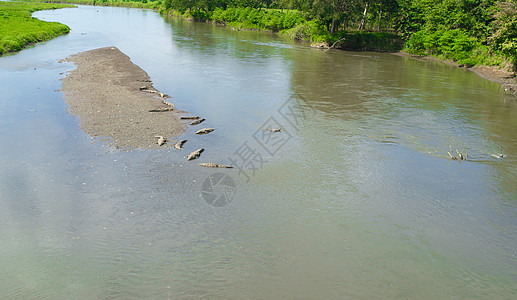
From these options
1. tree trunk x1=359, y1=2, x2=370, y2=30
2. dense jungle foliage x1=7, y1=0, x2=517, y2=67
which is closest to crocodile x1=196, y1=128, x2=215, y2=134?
dense jungle foliage x1=7, y1=0, x2=517, y2=67

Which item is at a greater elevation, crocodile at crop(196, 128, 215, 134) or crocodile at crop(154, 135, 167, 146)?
crocodile at crop(196, 128, 215, 134)

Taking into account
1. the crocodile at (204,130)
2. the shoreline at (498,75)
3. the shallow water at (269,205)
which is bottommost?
the shallow water at (269,205)

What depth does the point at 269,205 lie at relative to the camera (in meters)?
13.4

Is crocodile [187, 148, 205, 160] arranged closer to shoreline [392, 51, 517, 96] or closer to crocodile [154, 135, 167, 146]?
crocodile [154, 135, 167, 146]

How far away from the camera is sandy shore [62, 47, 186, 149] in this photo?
18.1 metres

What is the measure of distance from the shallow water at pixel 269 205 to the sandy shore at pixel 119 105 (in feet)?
3.04

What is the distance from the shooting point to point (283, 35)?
65688mm

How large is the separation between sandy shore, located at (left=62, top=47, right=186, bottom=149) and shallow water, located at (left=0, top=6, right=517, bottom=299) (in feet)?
3.04

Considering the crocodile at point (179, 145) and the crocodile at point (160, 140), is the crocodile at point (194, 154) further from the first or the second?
the crocodile at point (160, 140)

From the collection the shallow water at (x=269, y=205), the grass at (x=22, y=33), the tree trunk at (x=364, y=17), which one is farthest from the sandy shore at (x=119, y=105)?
the tree trunk at (x=364, y=17)

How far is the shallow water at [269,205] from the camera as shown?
9977mm

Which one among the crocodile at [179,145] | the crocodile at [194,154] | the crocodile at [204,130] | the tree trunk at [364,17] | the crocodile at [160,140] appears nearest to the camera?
the crocodile at [194,154]

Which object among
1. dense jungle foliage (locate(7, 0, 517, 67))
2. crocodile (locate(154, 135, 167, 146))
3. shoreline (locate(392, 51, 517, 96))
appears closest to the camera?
crocodile (locate(154, 135, 167, 146))

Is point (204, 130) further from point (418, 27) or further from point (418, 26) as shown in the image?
point (418, 27)
